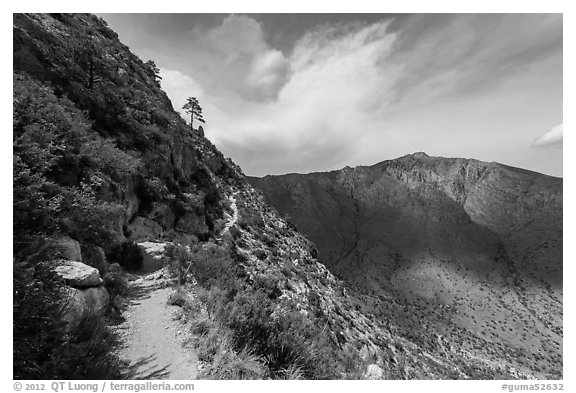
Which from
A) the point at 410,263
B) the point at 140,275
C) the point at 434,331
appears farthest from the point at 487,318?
the point at 140,275

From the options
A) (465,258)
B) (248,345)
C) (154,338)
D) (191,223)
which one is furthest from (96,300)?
(465,258)

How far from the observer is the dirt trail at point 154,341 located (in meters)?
4.94

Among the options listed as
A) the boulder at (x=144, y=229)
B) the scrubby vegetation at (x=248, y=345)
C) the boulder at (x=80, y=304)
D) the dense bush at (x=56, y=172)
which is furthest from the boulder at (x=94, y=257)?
the boulder at (x=144, y=229)

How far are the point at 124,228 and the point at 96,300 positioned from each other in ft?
25.3

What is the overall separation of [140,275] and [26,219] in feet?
17.3

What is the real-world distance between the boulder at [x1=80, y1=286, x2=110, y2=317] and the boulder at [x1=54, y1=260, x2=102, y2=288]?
148mm

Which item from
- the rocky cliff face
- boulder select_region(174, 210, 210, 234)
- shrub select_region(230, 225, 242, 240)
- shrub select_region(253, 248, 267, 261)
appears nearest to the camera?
the rocky cliff face

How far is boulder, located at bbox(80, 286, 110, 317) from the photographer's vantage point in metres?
5.72

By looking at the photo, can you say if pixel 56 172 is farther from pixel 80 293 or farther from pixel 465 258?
pixel 465 258

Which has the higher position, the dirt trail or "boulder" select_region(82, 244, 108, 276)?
"boulder" select_region(82, 244, 108, 276)

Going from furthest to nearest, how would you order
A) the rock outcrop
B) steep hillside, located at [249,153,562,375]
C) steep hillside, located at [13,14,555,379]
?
steep hillside, located at [249,153,562,375] < the rock outcrop < steep hillside, located at [13,14,555,379]

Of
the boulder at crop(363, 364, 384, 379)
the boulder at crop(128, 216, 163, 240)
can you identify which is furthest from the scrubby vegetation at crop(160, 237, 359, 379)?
the boulder at crop(128, 216, 163, 240)

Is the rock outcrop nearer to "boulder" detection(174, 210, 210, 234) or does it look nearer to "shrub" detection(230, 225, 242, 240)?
"boulder" detection(174, 210, 210, 234)

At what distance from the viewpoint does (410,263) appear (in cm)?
14175
